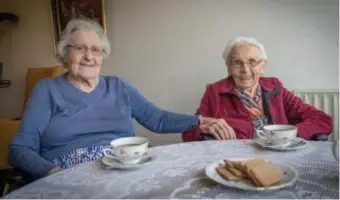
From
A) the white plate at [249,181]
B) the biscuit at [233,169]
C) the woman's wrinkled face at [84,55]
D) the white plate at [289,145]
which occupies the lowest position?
the white plate at [289,145]

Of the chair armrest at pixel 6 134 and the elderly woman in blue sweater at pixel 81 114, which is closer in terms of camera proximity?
the elderly woman in blue sweater at pixel 81 114

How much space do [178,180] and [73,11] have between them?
2598 mm

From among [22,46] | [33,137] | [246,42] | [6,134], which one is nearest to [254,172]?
[33,137]

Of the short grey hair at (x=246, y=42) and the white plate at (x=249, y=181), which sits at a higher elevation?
the short grey hair at (x=246, y=42)

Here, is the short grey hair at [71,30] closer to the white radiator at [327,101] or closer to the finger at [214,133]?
the finger at [214,133]

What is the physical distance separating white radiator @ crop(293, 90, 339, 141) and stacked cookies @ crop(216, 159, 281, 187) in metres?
1.75

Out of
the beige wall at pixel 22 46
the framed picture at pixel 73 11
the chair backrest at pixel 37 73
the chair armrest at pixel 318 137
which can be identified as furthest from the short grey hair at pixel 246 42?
the beige wall at pixel 22 46

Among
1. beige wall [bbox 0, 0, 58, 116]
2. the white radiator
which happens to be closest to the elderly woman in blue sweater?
the white radiator

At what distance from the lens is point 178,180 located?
2.81 feet

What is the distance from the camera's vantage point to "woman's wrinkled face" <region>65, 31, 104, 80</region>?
158 centimetres

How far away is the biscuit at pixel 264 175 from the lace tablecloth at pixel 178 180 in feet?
0.08

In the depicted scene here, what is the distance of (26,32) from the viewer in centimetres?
332

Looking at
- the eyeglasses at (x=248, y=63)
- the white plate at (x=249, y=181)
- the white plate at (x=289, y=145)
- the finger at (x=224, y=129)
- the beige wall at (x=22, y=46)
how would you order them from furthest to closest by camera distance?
1. the beige wall at (x=22, y=46)
2. the eyeglasses at (x=248, y=63)
3. the finger at (x=224, y=129)
4. the white plate at (x=289, y=145)
5. the white plate at (x=249, y=181)

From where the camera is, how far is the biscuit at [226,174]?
802 millimetres
